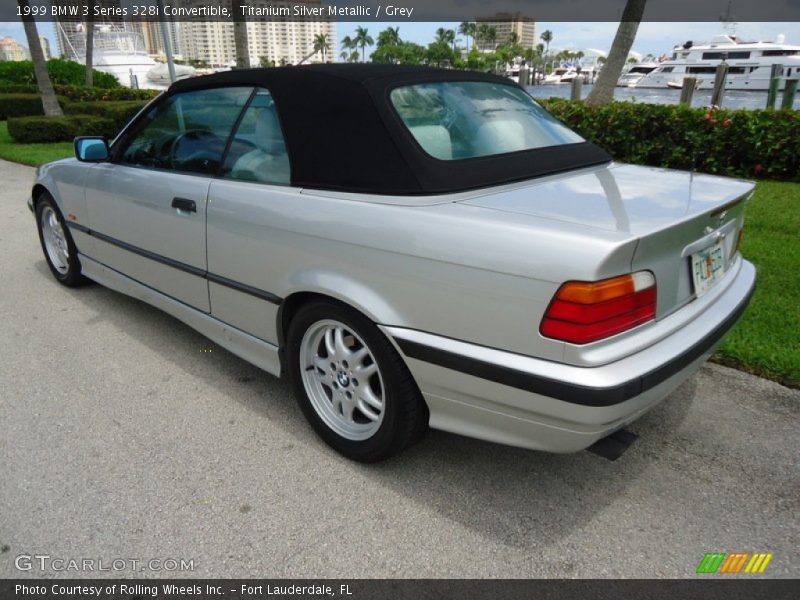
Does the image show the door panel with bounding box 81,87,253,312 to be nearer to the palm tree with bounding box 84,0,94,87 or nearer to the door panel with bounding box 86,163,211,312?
the door panel with bounding box 86,163,211,312

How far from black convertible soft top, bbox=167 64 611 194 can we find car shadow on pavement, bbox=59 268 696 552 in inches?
45.3

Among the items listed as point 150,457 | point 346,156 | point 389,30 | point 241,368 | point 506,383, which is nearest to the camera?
point 506,383

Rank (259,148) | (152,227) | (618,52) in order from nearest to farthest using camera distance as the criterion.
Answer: (259,148) < (152,227) < (618,52)

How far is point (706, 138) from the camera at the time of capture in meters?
7.41

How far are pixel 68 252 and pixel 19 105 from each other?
1914 centimetres

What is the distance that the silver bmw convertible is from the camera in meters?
1.88

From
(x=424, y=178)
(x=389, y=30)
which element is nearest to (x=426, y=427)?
(x=424, y=178)

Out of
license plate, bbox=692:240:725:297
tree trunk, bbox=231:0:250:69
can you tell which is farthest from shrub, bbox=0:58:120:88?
license plate, bbox=692:240:725:297

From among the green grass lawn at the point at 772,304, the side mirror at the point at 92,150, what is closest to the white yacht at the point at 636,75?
the green grass lawn at the point at 772,304

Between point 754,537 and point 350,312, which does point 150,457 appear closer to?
point 350,312

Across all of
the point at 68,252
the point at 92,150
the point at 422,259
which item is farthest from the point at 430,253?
the point at 68,252

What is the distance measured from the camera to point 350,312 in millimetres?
2320

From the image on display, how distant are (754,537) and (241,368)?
2574 millimetres

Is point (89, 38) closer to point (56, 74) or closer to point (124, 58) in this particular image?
point (56, 74)
